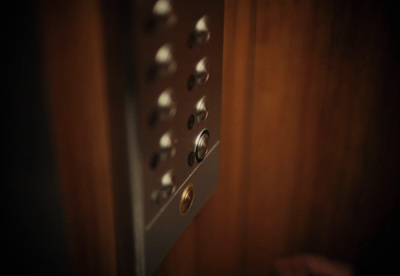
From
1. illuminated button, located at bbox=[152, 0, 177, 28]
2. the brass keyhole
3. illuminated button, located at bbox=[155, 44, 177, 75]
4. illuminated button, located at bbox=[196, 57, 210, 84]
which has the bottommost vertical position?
the brass keyhole

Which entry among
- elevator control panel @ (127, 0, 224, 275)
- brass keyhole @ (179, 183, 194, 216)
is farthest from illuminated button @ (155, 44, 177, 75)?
brass keyhole @ (179, 183, 194, 216)

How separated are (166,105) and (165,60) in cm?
3

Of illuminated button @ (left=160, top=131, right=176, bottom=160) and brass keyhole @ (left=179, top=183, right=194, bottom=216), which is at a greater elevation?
illuminated button @ (left=160, top=131, right=176, bottom=160)

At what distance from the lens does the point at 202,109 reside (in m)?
0.35

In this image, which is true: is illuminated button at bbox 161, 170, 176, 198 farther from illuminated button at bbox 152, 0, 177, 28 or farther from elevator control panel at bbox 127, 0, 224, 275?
illuminated button at bbox 152, 0, 177, 28

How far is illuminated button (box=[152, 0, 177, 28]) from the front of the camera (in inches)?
10.0

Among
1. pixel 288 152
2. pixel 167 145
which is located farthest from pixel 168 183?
pixel 288 152

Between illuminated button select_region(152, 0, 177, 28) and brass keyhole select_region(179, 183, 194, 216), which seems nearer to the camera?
illuminated button select_region(152, 0, 177, 28)

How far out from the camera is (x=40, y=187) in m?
0.30

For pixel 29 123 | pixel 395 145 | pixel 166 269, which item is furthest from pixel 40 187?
pixel 395 145

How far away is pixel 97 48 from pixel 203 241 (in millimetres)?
359

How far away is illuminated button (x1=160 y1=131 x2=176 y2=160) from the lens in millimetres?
295

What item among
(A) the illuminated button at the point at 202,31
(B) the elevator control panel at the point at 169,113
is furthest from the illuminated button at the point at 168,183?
(A) the illuminated button at the point at 202,31

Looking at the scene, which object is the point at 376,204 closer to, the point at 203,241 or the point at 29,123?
the point at 203,241
